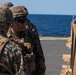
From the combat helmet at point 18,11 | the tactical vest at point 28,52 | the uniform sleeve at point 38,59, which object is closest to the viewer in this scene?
the tactical vest at point 28,52

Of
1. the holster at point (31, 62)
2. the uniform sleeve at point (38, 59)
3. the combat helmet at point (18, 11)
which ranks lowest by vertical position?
the uniform sleeve at point (38, 59)

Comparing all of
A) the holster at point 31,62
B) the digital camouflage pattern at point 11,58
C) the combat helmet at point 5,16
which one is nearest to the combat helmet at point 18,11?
the holster at point 31,62

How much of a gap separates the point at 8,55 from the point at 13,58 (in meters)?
0.06

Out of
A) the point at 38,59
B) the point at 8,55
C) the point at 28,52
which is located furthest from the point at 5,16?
the point at 38,59

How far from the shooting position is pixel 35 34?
7.09 m

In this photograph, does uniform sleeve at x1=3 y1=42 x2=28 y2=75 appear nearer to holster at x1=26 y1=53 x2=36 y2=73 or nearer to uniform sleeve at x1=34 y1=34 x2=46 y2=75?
holster at x1=26 y1=53 x2=36 y2=73

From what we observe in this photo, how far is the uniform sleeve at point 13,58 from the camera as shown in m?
4.50

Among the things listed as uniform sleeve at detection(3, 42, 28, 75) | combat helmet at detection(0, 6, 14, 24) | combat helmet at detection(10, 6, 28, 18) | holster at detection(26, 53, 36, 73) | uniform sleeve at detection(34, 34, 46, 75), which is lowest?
uniform sleeve at detection(34, 34, 46, 75)

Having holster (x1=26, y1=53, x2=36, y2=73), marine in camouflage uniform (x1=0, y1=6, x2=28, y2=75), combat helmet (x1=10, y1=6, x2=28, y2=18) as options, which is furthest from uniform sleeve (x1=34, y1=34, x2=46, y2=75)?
marine in camouflage uniform (x1=0, y1=6, x2=28, y2=75)

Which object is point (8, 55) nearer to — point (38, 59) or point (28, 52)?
point (28, 52)

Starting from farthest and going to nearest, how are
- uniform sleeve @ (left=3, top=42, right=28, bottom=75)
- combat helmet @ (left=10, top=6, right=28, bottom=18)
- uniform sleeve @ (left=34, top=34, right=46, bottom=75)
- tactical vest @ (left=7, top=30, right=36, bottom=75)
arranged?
uniform sleeve @ (left=34, top=34, right=46, bottom=75) → combat helmet @ (left=10, top=6, right=28, bottom=18) → tactical vest @ (left=7, top=30, right=36, bottom=75) → uniform sleeve @ (left=3, top=42, right=28, bottom=75)

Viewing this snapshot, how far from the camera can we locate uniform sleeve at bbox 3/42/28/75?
4.50 metres

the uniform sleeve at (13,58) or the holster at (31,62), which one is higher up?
the uniform sleeve at (13,58)

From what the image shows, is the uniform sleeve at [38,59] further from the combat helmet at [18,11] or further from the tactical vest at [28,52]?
the combat helmet at [18,11]
